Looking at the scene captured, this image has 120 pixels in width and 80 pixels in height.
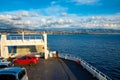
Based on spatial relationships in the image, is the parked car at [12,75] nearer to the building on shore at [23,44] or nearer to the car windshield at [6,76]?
the car windshield at [6,76]

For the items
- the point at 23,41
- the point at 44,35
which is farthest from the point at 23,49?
the point at 44,35

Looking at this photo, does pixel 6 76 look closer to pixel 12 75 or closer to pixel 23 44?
pixel 12 75

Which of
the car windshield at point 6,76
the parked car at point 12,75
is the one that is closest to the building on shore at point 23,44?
Result: the parked car at point 12,75

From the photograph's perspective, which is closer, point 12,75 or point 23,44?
point 12,75

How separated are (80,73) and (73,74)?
1038mm

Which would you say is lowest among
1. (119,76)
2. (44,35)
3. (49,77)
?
(119,76)

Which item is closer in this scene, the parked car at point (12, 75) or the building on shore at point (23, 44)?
the parked car at point (12, 75)

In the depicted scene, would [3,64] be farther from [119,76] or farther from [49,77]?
[119,76]

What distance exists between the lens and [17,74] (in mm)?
12703

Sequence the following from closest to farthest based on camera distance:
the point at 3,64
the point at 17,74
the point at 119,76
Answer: the point at 17,74 → the point at 3,64 → the point at 119,76

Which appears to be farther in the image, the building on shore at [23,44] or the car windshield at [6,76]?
Answer: the building on shore at [23,44]

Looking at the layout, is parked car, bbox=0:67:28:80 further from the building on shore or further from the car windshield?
the building on shore

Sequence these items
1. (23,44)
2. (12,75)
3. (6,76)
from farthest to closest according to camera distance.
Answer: (23,44)
(6,76)
(12,75)

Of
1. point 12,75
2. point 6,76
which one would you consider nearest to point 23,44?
point 6,76
